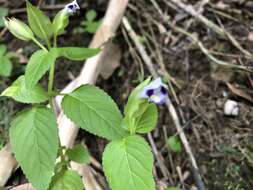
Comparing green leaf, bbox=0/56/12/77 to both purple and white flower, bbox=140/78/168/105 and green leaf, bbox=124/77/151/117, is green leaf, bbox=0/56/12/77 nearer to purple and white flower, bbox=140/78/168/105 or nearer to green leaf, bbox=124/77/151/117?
green leaf, bbox=124/77/151/117

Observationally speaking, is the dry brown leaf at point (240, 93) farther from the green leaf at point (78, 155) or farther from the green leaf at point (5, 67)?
the green leaf at point (5, 67)

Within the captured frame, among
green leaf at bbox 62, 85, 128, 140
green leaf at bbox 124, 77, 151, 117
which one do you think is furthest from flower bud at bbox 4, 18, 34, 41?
green leaf at bbox 124, 77, 151, 117

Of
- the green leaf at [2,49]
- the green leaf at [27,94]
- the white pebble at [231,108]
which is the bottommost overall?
the white pebble at [231,108]

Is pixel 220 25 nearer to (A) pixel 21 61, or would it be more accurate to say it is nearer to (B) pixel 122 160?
(A) pixel 21 61

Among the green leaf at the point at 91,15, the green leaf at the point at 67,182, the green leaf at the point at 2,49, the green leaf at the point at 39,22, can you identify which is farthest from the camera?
the green leaf at the point at 91,15

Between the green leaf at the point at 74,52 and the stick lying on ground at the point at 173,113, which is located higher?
the green leaf at the point at 74,52

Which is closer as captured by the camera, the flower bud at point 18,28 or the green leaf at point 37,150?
the green leaf at point 37,150

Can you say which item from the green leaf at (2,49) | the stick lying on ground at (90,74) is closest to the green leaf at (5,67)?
the green leaf at (2,49)
